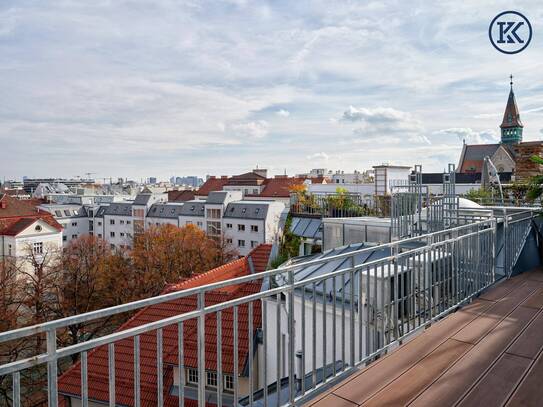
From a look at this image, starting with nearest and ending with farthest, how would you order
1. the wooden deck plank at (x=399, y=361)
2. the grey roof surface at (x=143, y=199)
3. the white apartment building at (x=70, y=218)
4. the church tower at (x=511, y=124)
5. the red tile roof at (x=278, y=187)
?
1. the wooden deck plank at (x=399, y=361)
2. the grey roof surface at (x=143, y=199)
3. the white apartment building at (x=70, y=218)
4. the red tile roof at (x=278, y=187)
5. the church tower at (x=511, y=124)

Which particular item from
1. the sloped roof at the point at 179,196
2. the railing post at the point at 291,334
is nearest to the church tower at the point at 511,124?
the sloped roof at the point at 179,196

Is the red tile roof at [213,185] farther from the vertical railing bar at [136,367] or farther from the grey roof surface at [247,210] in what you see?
the vertical railing bar at [136,367]

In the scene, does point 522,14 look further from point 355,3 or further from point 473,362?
point 473,362

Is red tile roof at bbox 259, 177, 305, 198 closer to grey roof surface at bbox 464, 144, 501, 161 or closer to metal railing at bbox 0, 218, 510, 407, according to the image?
grey roof surface at bbox 464, 144, 501, 161

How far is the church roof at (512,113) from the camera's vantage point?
53975 millimetres

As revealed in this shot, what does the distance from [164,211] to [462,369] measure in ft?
155

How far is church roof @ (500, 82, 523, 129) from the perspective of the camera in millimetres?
53975

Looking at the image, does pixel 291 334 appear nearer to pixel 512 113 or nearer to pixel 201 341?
pixel 201 341

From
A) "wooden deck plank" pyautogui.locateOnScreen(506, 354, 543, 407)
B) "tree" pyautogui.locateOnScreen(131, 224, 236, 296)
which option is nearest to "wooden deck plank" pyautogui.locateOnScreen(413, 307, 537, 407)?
"wooden deck plank" pyautogui.locateOnScreen(506, 354, 543, 407)

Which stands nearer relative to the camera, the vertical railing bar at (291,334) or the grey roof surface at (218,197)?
the vertical railing bar at (291,334)

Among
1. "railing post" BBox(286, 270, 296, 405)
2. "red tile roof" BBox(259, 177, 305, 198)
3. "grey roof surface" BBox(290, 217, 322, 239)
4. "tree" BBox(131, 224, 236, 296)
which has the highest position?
"red tile roof" BBox(259, 177, 305, 198)

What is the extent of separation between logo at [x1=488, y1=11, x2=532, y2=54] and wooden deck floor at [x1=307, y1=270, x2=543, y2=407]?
21.4 ft

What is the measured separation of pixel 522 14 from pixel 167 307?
11.0m

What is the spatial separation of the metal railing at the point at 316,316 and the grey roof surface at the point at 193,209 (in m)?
38.3
